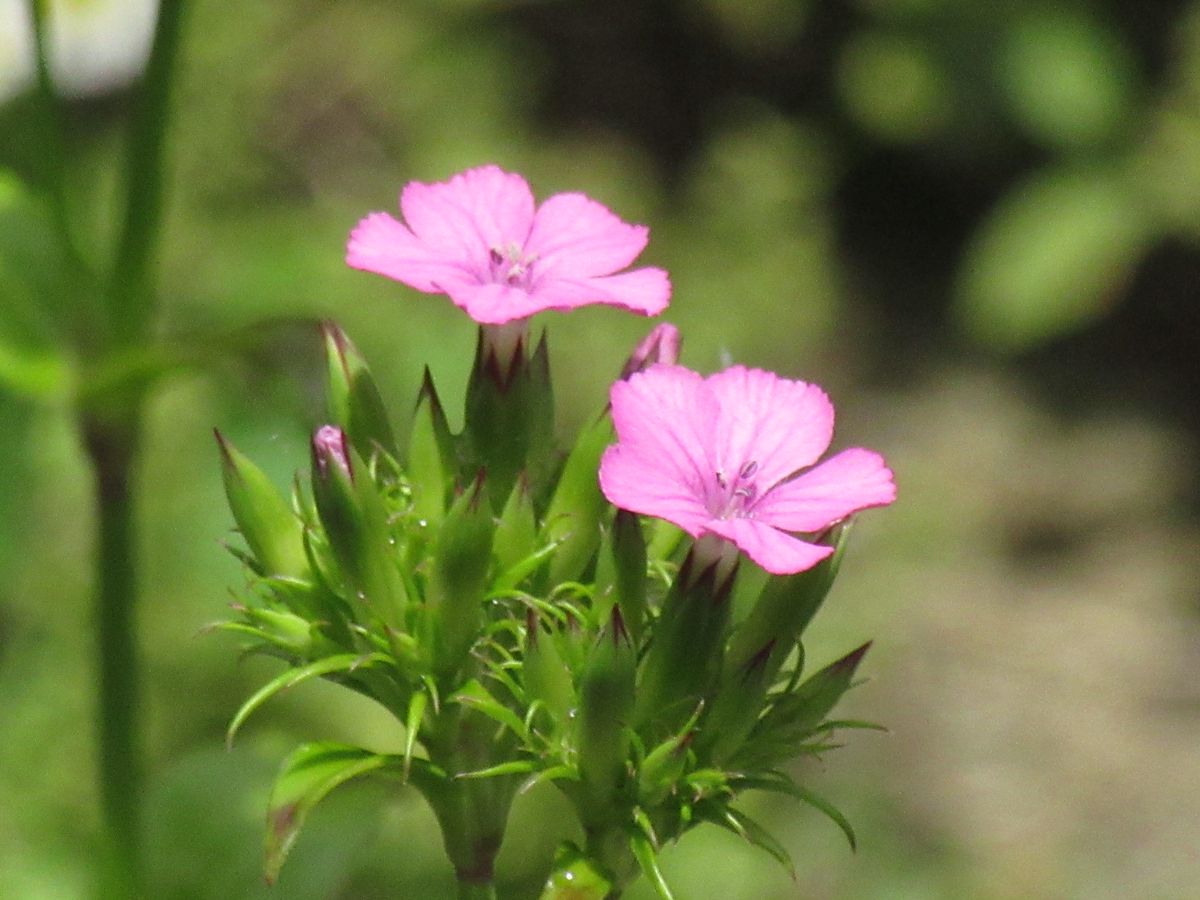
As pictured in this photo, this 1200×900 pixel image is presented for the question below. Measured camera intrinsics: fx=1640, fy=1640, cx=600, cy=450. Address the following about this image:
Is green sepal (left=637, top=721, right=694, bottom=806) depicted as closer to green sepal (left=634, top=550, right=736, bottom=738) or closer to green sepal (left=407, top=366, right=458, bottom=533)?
green sepal (left=634, top=550, right=736, bottom=738)

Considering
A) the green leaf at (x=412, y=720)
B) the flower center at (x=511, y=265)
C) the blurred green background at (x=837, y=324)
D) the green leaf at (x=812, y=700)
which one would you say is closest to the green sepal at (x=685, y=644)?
the green leaf at (x=812, y=700)

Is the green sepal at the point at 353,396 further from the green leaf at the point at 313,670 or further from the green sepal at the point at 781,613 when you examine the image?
the green sepal at the point at 781,613

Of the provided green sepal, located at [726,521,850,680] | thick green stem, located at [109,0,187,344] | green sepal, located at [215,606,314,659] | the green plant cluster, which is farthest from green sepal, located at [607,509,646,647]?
thick green stem, located at [109,0,187,344]

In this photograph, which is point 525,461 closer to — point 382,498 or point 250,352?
point 382,498

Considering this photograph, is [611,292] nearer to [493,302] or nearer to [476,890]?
[493,302]

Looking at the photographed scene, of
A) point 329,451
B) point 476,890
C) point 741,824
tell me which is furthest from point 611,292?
point 476,890

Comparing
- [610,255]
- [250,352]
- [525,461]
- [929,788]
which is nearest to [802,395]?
[610,255]
